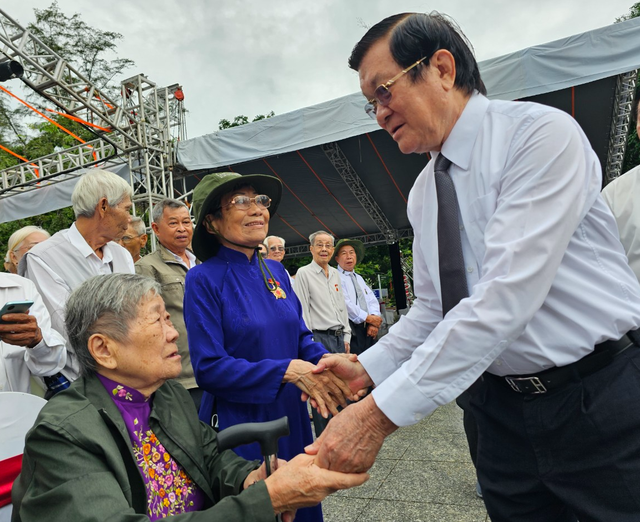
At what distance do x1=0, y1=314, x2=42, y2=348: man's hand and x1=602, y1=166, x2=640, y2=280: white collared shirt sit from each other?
8.98 feet

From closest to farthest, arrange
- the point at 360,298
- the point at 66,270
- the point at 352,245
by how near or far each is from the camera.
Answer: the point at 66,270 → the point at 360,298 → the point at 352,245

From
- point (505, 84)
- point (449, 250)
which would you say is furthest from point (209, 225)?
point (505, 84)

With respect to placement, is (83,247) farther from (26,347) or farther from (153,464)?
(153,464)

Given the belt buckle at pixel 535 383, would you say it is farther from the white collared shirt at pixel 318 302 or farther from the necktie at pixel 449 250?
the white collared shirt at pixel 318 302

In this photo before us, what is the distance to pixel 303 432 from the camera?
2.21 metres

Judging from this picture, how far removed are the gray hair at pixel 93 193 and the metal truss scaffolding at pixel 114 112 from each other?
709 centimetres

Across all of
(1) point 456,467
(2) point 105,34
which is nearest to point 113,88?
(2) point 105,34

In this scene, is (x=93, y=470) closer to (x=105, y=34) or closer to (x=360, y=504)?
(x=360, y=504)

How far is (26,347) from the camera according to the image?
7.27 feet

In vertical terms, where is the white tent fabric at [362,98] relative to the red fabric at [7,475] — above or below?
above

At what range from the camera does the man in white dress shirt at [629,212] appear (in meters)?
2.10

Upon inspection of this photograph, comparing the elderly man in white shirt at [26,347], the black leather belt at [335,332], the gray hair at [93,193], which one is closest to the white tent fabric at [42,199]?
the black leather belt at [335,332]

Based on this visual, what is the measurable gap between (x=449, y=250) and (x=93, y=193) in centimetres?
242

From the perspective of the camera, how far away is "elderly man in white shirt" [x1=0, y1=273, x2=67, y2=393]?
7.04ft
